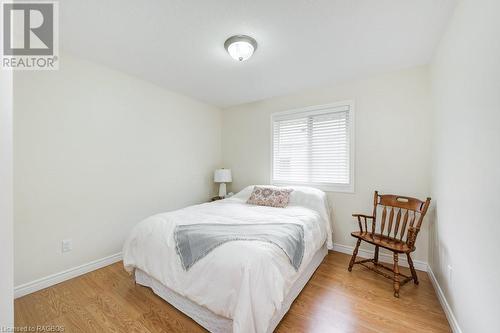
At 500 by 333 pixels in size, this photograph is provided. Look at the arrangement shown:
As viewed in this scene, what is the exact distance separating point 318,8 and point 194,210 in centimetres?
225

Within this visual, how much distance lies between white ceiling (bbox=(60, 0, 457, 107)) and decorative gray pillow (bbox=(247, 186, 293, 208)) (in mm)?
1581

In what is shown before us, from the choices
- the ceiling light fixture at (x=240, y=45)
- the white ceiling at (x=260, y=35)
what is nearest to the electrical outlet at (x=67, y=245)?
the white ceiling at (x=260, y=35)

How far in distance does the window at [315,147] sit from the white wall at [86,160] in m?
1.72

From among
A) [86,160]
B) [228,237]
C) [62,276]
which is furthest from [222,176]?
[62,276]

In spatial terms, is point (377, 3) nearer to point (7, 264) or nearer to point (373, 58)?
point (373, 58)

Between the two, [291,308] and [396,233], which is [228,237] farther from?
[396,233]

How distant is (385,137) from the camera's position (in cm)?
254

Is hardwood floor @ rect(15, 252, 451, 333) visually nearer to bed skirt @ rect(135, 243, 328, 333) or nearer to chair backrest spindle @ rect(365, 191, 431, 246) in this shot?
bed skirt @ rect(135, 243, 328, 333)

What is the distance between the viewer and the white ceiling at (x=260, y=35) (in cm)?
153

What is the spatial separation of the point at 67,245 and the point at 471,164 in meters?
3.59

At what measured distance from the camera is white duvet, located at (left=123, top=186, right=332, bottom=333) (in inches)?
47.9

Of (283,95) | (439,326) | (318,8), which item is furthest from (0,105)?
(283,95)

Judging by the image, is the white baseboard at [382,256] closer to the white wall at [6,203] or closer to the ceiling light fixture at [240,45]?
the ceiling light fixture at [240,45]

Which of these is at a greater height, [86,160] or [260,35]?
[260,35]
